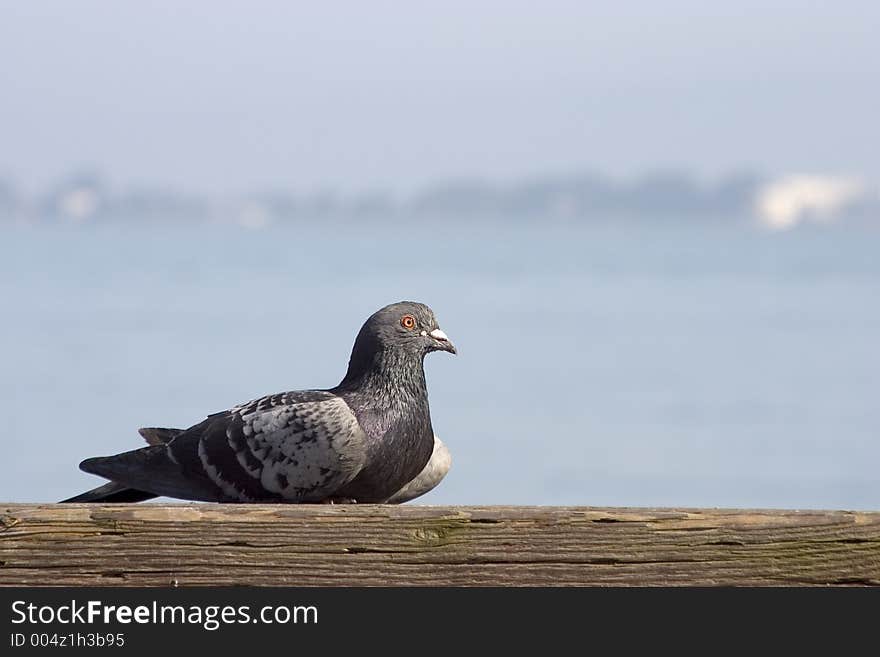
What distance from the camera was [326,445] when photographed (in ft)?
13.7

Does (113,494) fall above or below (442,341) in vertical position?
below

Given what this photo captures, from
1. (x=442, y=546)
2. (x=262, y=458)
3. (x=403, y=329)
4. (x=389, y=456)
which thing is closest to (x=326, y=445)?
(x=389, y=456)

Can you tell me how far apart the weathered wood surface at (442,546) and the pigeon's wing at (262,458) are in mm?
1301

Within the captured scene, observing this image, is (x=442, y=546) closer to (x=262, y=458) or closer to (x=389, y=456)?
(x=389, y=456)

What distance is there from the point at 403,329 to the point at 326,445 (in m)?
0.58

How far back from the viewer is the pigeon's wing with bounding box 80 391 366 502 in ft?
13.7

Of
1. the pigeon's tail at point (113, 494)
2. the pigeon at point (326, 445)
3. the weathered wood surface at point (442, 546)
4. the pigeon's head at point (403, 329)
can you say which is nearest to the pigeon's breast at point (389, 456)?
the pigeon at point (326, 445)

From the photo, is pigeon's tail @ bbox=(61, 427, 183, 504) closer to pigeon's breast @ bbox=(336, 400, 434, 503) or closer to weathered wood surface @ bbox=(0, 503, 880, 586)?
pigeon's breast @ bbox=(336, 400, 434, 503)

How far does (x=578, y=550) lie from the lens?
284 cm

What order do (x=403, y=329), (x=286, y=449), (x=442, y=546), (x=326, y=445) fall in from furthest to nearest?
1. (x=403, y=329)
2. (x=286, y=449)
3. (x=326, y=445)
4. (x=442, y=546)
